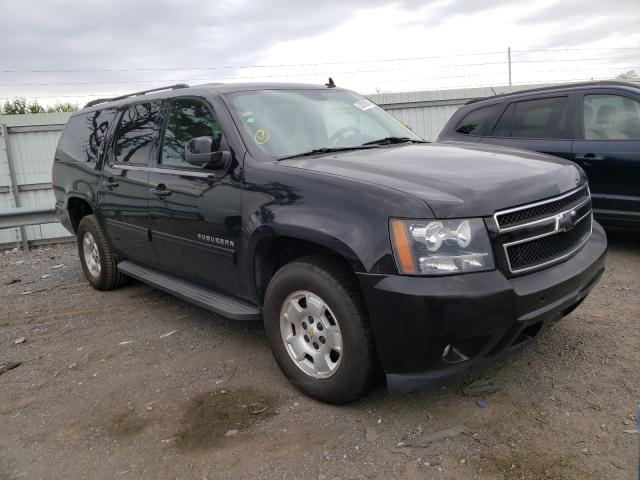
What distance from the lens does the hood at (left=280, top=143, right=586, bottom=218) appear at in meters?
2.56

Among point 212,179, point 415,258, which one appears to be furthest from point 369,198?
point 212,179

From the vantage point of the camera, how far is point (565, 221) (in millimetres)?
2889

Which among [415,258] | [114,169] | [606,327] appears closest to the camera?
[415,258]

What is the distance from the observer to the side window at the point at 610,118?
17.6ft

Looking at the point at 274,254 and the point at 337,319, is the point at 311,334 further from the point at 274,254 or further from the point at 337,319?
the point at 274,254

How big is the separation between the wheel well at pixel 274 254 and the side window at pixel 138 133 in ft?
5.19

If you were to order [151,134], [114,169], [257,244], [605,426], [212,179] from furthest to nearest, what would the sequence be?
1. [114,169]
2. [151,134]
3. [212,179]
4. [257,244]
5. [605,426]

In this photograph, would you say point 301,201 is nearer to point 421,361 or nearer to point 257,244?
point 257,244

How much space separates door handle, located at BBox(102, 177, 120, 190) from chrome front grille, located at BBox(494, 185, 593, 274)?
3.42m

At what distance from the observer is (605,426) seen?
2.66m

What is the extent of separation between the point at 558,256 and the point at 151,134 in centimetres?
317

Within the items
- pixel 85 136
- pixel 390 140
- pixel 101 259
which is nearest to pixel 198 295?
pixel 390 140

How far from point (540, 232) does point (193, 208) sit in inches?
88.3

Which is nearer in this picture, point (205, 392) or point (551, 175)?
point (551, 175)
